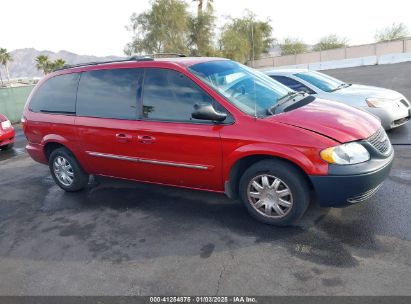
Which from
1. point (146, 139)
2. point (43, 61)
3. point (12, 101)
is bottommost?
point (146, 139)

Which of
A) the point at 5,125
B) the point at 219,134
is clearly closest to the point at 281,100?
the point at 219,134

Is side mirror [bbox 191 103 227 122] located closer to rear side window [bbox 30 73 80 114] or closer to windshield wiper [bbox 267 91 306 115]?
windshield wiper [bbox 267 91 306 115]

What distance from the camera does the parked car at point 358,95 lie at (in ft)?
20.9

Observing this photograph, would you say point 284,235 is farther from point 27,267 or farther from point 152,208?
point 27,267

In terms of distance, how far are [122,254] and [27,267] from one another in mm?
928

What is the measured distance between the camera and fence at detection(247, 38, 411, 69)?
1248 inches

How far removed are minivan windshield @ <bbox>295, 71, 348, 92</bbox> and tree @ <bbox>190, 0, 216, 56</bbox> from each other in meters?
36.7

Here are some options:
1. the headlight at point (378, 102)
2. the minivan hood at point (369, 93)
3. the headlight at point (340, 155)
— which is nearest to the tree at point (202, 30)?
the minivan hood at point (369, 93)

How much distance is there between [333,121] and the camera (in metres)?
3.42

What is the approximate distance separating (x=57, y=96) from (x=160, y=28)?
3782cm

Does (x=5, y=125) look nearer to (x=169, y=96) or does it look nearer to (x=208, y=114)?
(x=169, y=96)

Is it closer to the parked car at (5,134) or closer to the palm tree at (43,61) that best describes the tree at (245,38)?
the palm tree at (43,61)

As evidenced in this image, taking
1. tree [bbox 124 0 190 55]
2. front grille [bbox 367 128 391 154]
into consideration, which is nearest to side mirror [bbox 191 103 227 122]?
front grille [bbox 367 128 391 154]

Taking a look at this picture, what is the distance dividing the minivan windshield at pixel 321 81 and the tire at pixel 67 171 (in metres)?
4.61
